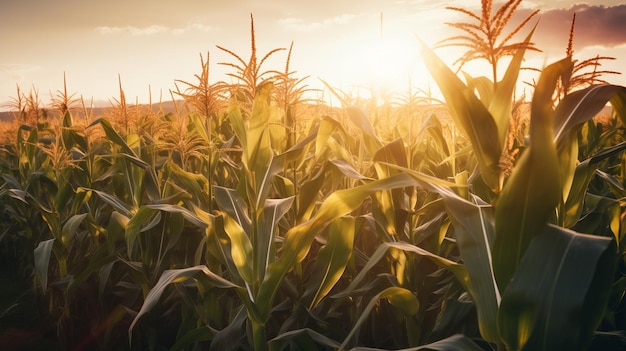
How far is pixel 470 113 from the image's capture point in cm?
141

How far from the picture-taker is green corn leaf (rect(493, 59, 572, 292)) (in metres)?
1.13

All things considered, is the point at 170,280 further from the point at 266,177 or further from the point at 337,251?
the point at 337,251

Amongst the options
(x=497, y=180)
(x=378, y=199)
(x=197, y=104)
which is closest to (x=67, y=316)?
(x=197, y=104)

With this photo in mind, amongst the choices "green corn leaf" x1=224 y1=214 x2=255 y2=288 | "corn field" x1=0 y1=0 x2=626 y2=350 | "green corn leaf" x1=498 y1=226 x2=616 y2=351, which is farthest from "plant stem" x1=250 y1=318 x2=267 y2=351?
"green corn leaf" x1=498 y1=226 x2=616 y2=351

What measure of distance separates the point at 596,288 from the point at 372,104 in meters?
3.75

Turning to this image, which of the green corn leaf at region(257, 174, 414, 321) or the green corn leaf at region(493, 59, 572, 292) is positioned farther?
the green corn leaf at region(257, 174, 414, 321)

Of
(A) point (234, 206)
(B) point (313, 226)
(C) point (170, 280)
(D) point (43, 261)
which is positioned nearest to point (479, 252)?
(B) point (313, 226)

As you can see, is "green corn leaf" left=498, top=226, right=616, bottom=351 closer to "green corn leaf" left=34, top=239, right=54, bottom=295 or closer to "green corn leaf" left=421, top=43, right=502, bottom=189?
"green corn leaf" left=421, top=43, right=502, bottom=189

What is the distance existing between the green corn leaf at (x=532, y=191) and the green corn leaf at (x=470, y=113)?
0.21m

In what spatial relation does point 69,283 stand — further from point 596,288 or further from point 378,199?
point 596,288

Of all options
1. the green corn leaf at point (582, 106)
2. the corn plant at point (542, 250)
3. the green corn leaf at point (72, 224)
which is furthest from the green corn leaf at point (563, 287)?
the green corn leaf at point (72, 224)

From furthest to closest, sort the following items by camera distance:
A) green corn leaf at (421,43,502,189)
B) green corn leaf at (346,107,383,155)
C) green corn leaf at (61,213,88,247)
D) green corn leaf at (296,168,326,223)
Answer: green corn leaf at (61,213,88,247) → green corn leaf at (296,168,326,223) → green corn leaf at (346,107,383,155) → green corn leaf at (421,43,502,189)

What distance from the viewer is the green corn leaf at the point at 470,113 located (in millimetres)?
1395

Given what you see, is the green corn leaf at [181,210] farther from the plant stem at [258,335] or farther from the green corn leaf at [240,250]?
the plant stem at [258,335]
